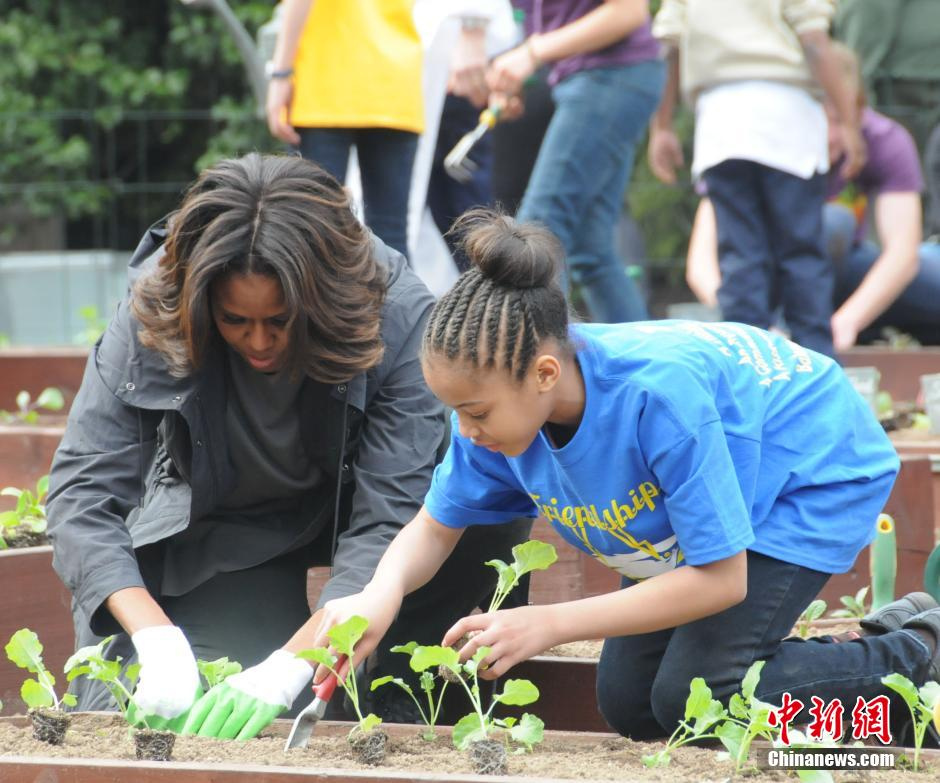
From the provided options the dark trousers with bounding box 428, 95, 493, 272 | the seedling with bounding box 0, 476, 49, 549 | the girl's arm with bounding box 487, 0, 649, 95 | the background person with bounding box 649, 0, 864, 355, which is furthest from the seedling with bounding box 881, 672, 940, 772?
the dark trousers with bounding box 428, 95, 493, 272

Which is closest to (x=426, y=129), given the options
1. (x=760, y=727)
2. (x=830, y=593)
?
(x=830, y=593)

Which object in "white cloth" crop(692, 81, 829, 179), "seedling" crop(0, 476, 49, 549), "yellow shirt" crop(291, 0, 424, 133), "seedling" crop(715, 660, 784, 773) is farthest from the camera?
"white cloth" crop(692, 81, 829, 179)

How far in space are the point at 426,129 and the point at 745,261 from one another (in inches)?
37.2

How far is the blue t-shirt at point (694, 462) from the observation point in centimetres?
189

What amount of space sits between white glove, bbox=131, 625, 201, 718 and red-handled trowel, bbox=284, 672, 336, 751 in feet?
0.66

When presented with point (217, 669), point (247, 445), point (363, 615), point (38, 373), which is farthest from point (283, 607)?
point (38, 373)

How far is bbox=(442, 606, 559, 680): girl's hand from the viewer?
6.07 ft

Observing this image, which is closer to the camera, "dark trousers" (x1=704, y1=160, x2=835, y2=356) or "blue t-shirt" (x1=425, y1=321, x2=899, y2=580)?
"blue t-shirt" (x1=425, y1=321, x2=899, y2=580)

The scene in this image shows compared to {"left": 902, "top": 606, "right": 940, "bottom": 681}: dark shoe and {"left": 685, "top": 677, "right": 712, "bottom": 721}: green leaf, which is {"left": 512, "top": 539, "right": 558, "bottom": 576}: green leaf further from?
{"left": 902, "top": 606, "right": 940, "bottom": 681}: dark shoe

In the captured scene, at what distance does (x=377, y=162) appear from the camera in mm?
3672

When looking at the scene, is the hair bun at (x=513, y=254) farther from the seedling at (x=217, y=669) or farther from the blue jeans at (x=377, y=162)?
the blue jeans at (x=377, y=162)

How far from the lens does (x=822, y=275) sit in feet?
12.5

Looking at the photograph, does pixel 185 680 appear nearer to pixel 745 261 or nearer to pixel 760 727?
pixel 760 727

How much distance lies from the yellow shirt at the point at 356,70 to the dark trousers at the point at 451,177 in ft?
2.57
